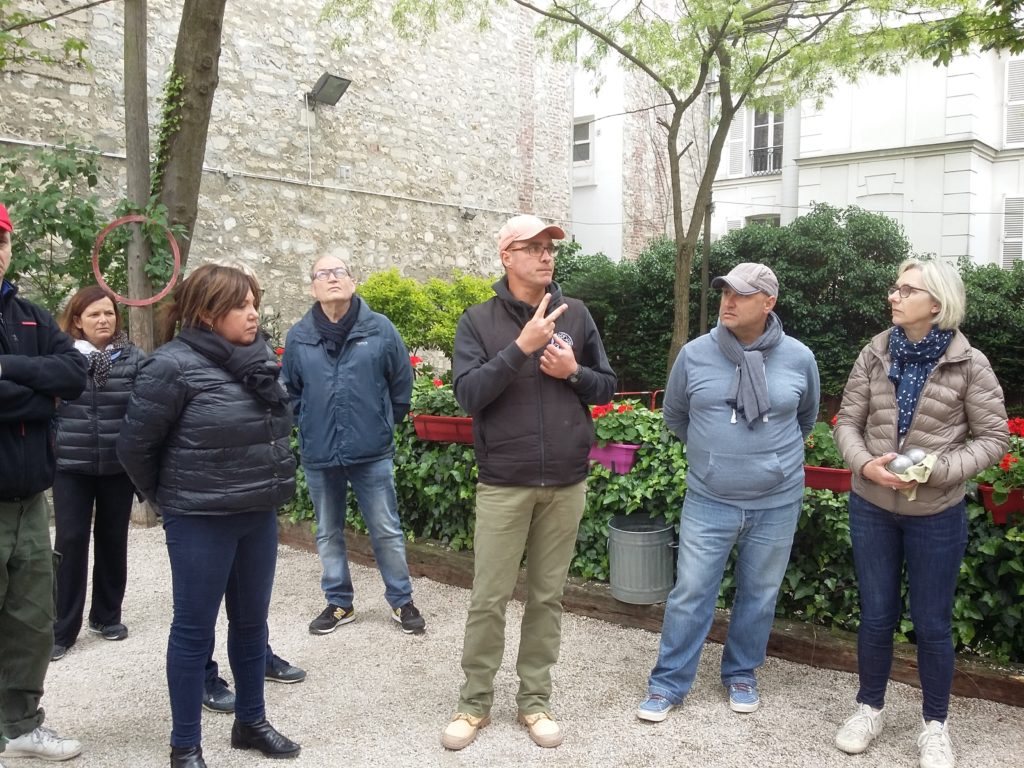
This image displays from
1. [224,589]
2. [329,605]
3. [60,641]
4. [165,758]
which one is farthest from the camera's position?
[329,605]

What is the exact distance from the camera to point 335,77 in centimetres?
1235

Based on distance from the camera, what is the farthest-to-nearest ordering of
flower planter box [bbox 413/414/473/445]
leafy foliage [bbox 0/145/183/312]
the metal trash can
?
leafy foliage [bbox 0/145/183/312] → flower planter box [bbox 413/414/473/445] → the metal trash can

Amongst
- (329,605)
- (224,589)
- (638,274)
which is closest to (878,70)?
(638,274)

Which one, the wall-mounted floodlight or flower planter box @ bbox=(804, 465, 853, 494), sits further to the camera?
the wall-mounted floodlight

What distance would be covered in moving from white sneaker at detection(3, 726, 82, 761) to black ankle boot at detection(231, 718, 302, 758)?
2.10ft

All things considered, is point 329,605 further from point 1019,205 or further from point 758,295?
point 1019,205

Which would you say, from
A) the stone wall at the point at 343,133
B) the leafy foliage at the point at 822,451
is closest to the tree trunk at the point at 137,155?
the stone wall at the point at 343,133

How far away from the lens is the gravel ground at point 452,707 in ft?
10.3

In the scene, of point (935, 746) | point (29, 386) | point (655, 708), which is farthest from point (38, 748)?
point (935, 746)

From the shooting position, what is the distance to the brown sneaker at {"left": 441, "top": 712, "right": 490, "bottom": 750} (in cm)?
318

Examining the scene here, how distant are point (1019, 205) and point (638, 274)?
848 cm

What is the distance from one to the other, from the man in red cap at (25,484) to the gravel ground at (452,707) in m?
0.41

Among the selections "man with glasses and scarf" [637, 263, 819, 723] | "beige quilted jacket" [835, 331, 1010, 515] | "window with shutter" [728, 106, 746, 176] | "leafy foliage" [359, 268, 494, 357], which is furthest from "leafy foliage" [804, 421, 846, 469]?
"window with shutter" [728, 106, 746, 176]

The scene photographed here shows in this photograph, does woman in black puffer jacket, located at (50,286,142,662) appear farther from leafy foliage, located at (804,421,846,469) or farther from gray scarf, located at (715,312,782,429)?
leafy foliage, located at (804,421,846,469)
